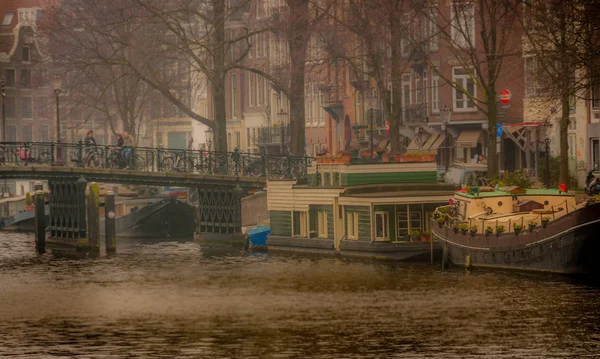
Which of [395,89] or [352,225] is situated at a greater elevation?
[395,89]

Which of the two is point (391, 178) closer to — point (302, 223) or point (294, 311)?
point (302, 223)

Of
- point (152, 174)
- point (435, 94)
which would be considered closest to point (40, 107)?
point (435, 94)

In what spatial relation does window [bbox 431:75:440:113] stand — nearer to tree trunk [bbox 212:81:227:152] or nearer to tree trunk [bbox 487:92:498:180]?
tree trunk [bbox 212:81:227:152]

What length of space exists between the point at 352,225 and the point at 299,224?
4.95 metres

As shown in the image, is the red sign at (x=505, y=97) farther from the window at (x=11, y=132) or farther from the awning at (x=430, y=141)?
the window at (x=11, y=132)

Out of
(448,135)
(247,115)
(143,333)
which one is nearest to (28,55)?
(247,115)

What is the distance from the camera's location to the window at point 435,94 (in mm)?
93812

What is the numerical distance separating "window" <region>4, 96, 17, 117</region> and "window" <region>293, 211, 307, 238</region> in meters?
84.3

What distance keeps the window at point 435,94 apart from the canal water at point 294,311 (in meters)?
30.0

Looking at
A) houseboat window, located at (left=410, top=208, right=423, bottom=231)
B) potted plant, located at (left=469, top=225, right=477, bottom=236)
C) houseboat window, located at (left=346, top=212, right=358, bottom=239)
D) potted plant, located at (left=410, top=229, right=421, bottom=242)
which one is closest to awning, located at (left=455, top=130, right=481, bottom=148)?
houseboat window, located at (left=346, top=212, right=358, bottom=239)

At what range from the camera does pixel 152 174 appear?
253 feet

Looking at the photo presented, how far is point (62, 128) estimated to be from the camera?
456ft

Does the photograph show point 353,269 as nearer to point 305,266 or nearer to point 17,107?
point 305,266

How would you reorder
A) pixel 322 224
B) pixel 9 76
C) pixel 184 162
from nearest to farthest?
pixel 322 224 < pixel 184 162 < pixel 9 76
